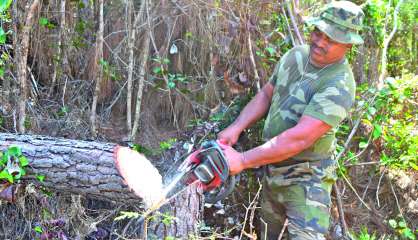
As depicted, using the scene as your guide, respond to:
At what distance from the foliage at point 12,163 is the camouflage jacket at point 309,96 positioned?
A: 1.58m

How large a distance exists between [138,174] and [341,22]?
153 centimetres

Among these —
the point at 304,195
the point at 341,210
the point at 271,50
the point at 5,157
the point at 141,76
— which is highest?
the point at 271,50

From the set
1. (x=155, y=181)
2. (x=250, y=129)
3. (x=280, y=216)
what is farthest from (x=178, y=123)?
(x=155, y=181)

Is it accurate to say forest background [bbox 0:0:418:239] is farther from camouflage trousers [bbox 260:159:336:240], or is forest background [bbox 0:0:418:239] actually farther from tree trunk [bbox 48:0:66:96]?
camouflage trousers [bbox 260:159:336:240]

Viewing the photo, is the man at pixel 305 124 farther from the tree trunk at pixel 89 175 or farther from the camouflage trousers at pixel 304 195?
the tree trunk at pixel 89 175

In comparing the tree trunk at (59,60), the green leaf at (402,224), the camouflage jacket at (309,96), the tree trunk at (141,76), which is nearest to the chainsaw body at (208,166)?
the camouflage jacket at (309,96)

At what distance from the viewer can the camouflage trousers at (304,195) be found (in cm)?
304

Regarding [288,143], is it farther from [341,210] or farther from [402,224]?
[402,224]

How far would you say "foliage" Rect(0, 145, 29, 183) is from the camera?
2.67 meters

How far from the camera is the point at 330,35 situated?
2822 mm

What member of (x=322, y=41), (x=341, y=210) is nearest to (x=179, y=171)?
(x=322, y=41)

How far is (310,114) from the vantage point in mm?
2820

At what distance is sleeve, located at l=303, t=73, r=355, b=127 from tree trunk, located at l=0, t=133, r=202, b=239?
89 centimetres

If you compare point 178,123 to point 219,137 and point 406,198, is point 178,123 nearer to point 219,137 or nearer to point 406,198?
point 219,137
